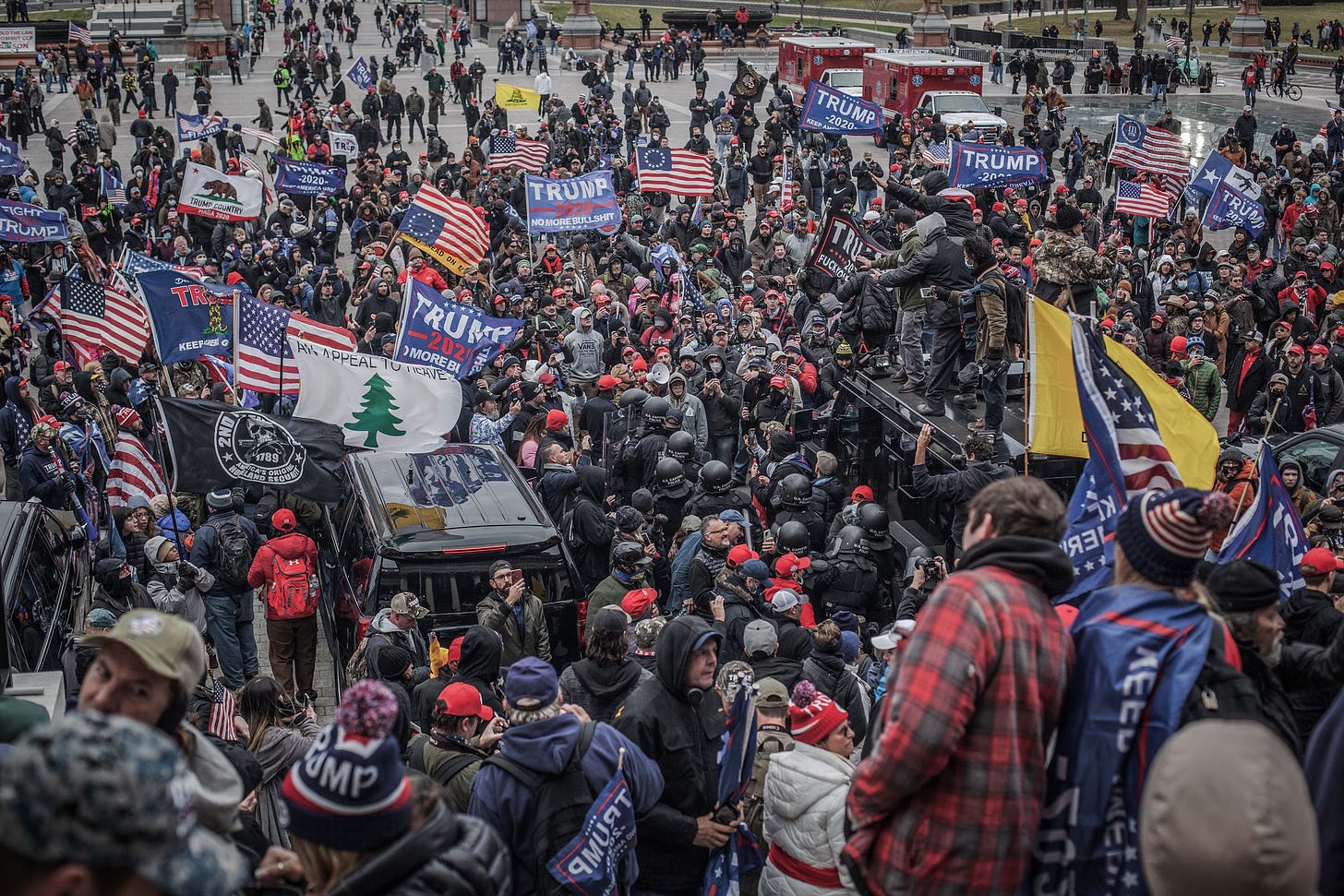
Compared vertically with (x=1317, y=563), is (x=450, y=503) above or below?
below

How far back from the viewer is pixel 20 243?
76.8 feet

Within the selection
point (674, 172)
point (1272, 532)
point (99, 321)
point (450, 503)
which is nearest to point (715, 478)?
point (450, 503)

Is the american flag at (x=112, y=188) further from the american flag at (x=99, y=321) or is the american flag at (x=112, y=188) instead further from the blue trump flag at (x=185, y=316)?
the blue trump flag at (x=185, y=316)

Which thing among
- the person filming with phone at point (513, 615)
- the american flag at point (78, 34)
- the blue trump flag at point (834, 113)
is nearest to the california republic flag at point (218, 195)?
the blue trump flag at point (834, 113)

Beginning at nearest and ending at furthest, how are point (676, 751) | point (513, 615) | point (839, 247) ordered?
1. point (676, 751)
2. point (513, 615)
3. point (839, 247)

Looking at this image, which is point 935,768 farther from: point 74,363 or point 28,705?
point 74,363

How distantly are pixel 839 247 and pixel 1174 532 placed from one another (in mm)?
12071

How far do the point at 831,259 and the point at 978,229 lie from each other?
3102mm

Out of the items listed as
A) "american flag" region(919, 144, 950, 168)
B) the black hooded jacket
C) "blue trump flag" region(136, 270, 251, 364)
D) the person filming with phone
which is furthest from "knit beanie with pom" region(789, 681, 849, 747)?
"american flag" region(919, 144, 950, 168)

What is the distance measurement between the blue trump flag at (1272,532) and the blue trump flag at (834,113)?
20.2 meters

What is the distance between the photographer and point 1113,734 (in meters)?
3.46

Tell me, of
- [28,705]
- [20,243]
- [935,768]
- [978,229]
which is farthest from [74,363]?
[935,768]

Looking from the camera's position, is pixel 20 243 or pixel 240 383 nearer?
pixel 240 383

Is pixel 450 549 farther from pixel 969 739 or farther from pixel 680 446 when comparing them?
pixel 969 739
